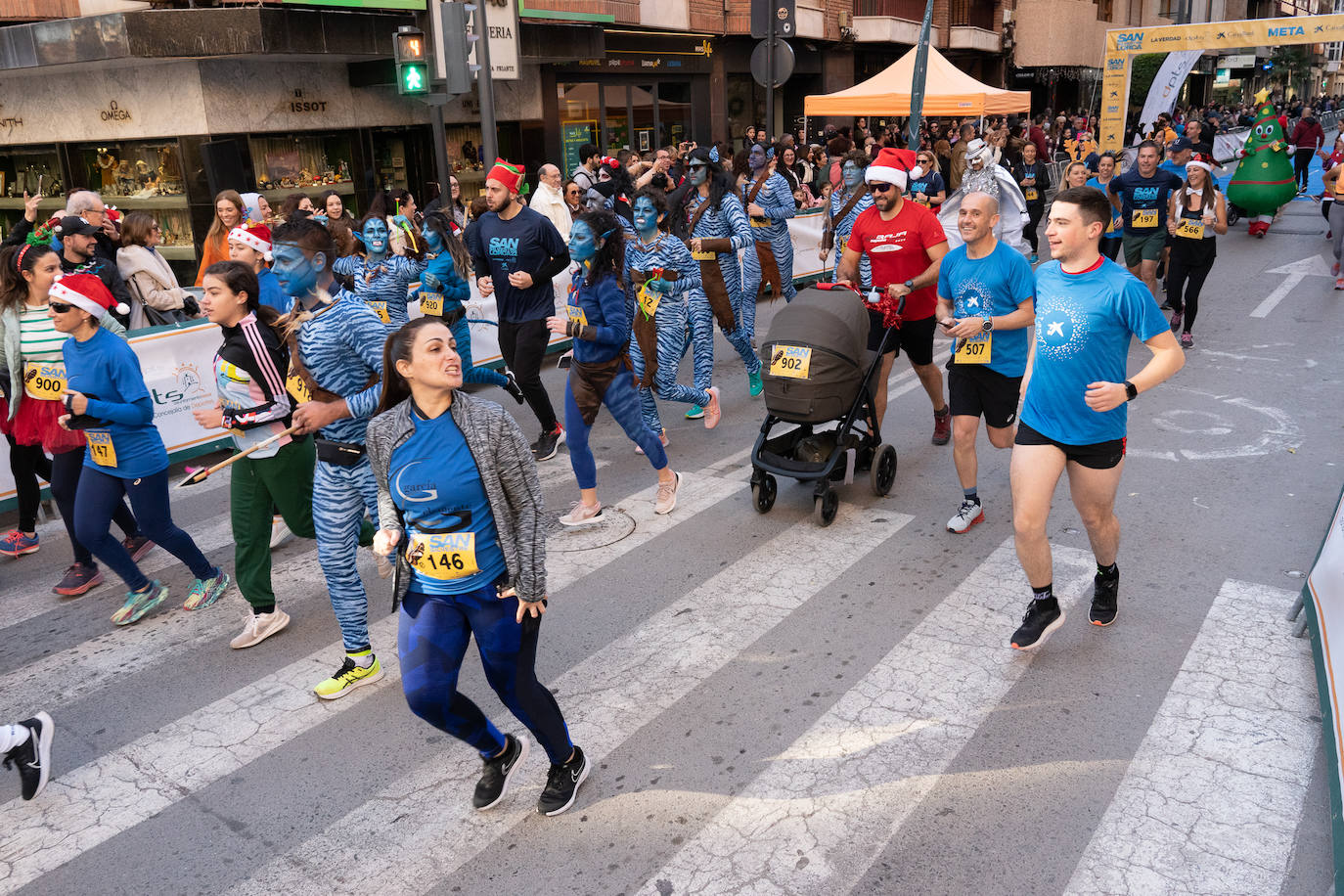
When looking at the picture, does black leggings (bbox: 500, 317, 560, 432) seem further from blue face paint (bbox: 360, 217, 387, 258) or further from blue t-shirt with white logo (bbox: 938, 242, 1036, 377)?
blue t-shirt with white logo (bbox: 938, 242, 1036, 377)

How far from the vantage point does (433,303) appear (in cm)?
849

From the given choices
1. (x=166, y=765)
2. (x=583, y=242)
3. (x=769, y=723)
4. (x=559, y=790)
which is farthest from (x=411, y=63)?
(x=559, y=790)

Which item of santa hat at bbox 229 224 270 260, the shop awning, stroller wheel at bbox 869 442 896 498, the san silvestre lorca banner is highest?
the san silvestre lorca banner

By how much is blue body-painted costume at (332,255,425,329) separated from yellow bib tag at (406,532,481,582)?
4468 mm

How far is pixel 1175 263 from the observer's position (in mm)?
10602

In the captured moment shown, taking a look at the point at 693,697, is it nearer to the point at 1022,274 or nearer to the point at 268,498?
the point at 268,498

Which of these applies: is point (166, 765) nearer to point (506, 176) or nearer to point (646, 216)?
point (646, 216)

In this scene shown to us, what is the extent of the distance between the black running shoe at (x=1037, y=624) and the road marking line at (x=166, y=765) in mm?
2852

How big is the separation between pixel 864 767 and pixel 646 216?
4092 millimetres

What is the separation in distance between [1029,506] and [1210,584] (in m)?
1.56

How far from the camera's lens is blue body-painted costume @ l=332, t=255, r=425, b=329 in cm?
779

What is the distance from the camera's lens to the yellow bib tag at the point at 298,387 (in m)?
4.62

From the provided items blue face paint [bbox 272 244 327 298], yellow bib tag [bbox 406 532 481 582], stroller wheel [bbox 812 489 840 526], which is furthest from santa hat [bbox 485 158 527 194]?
yellow bib tag [bbox 406 532 481 582]

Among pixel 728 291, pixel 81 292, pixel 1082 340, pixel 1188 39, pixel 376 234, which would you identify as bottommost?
pixel 728 291
